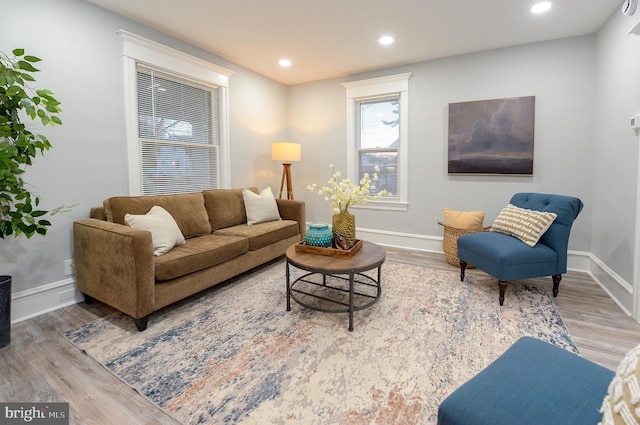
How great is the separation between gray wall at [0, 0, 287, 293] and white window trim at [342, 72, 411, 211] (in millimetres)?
2537

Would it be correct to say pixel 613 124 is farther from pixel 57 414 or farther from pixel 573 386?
pixel 57 414

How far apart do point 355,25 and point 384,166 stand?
76.9 inches

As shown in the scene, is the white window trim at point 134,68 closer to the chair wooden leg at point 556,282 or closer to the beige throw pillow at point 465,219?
the beige throw pillow at point 465,219

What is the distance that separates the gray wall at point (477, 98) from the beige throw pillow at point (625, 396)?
3.47m

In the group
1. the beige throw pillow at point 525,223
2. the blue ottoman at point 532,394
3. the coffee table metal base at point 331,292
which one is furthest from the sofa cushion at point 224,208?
the blue ottoman at point 532,394

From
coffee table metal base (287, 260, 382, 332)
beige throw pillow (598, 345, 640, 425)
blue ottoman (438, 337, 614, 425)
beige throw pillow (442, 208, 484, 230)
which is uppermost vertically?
beige throw pillow (442, 208, 484, 230)

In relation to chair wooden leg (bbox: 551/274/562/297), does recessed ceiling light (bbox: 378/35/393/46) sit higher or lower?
higher

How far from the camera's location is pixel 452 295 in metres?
2.83

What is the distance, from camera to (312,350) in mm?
1994

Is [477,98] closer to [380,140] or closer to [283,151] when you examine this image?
[380,140]

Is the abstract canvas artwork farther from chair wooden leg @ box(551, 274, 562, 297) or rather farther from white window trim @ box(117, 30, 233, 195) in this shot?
white window trim @ box(117, 30, 233, 195)

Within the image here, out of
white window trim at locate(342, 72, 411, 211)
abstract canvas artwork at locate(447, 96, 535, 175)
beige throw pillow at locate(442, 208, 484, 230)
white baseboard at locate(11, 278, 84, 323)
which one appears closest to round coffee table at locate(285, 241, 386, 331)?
beige throw pillow at locate(442, 208, 484, 230)

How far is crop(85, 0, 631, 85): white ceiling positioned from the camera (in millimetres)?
2754

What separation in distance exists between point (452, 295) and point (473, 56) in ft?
9.55
